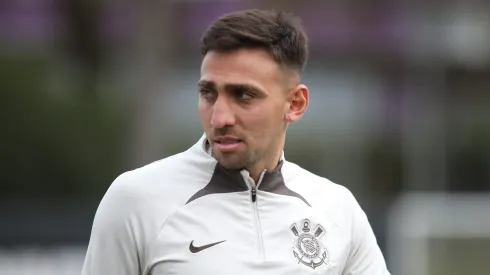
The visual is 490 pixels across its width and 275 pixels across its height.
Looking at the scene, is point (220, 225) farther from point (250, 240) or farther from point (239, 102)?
point (239, 102)

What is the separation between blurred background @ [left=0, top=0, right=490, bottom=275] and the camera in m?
11.8

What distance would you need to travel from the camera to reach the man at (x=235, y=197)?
2.94 metres

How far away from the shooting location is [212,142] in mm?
3018

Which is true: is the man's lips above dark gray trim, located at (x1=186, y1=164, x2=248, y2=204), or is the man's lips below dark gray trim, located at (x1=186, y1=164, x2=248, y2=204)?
above

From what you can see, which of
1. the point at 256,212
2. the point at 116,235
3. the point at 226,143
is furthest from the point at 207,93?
the point at 116,235

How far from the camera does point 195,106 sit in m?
13.5

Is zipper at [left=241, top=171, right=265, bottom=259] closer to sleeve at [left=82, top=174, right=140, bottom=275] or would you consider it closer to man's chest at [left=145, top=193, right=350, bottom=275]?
man's chest at [left=145, top=193, right=350, bottom=275]

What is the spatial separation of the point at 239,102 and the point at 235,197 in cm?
28

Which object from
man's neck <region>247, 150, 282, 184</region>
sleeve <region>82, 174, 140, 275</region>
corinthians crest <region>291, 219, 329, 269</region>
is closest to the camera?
sleeve <region>82, 174, 140, 275</region>

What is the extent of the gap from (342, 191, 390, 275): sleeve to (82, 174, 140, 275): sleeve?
2.16 ft

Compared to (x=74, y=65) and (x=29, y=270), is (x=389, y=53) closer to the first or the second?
(x=74, y=65)

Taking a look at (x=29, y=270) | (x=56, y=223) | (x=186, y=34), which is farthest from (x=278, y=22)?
(x=186, y=34)

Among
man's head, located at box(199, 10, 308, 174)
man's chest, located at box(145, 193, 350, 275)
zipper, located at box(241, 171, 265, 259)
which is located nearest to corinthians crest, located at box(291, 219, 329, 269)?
man's chest, located at box(145, 193, 350, 275)

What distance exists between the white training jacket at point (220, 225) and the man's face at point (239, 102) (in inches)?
3.6
